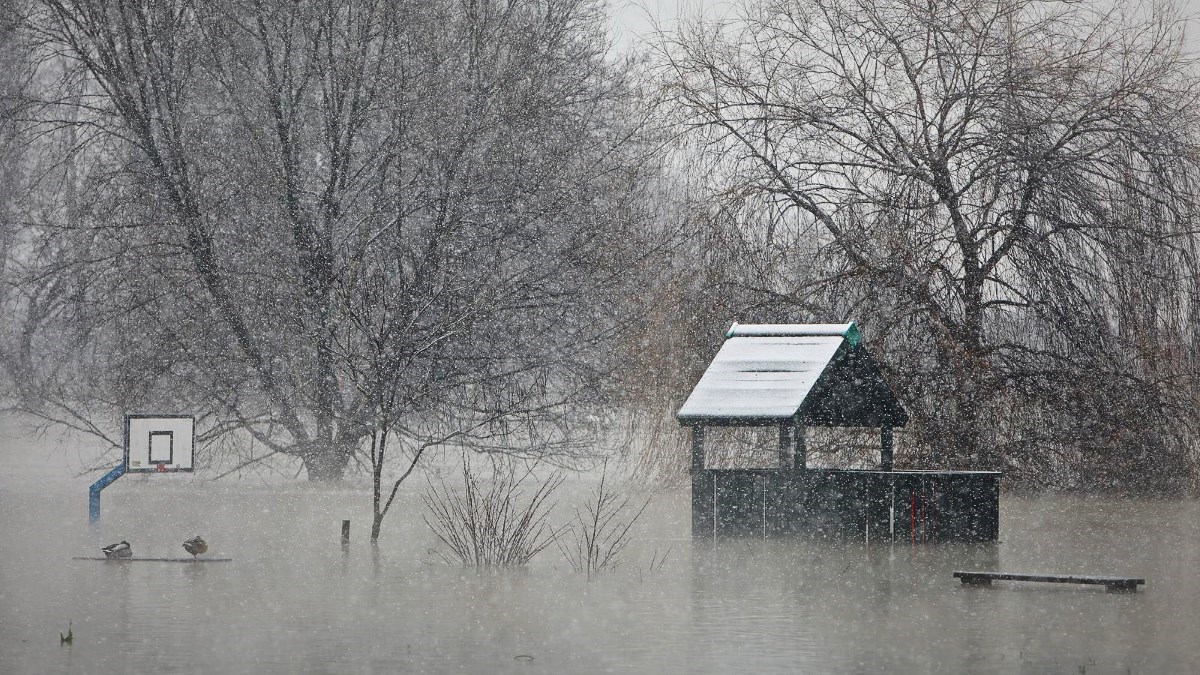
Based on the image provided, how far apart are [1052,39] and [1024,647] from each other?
16.6 metres

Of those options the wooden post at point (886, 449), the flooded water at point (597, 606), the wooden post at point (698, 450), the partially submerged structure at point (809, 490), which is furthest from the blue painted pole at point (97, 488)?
the wooden post at point (886, 449)

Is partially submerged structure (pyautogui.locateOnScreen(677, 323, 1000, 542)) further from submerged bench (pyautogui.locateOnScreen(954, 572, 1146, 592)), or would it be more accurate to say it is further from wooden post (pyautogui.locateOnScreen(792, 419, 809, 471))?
submerged bench (pyautogui.locateOnScreen(954, 572, 1146, 592))

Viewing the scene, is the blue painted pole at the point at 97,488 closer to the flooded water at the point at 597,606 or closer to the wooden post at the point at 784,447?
the flooded water at the point at 597,606

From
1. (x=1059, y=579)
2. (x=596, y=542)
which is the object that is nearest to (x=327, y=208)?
(x=596, y=542)

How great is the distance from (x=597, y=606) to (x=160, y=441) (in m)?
10.8

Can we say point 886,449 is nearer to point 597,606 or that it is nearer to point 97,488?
point 597,606

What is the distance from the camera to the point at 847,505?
19375 millimetres

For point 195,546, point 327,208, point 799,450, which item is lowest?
point 195,546

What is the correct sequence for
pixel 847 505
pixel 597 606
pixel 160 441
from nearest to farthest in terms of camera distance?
pixel 597 606 → pixel 847 505 → pixel 160 441

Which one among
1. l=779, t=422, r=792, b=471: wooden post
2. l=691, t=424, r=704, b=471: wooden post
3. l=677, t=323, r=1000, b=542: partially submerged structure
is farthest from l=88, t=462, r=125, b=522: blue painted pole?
l=779, t=422, r=792, b=471: wooden post

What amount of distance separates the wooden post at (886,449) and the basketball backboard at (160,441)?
978 cm

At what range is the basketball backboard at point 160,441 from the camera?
21.5 m

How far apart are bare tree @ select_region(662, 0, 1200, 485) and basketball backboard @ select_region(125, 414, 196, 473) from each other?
9.29 m

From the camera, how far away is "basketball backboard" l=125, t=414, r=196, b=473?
70.5 ft
